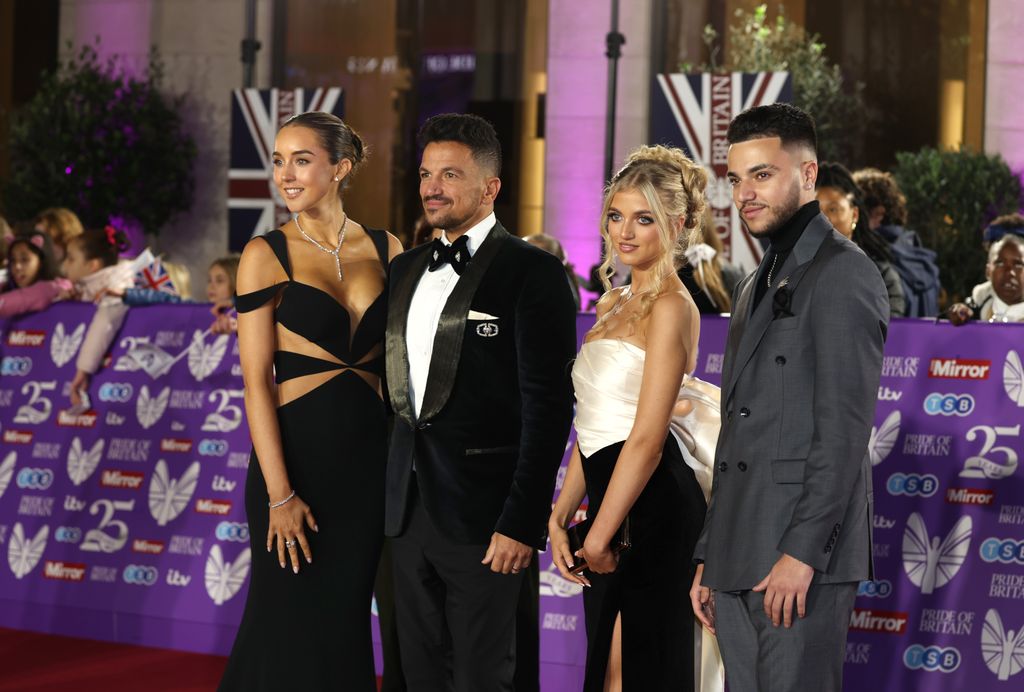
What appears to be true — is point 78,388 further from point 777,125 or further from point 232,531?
point 777,125

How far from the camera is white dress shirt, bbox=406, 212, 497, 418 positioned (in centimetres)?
354

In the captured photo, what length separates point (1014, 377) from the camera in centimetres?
485

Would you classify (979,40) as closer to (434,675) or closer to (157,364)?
(157,364)

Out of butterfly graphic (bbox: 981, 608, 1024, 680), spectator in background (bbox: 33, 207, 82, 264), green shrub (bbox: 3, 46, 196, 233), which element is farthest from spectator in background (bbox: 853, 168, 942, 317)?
green shrub (bbox: 3, 46, 196, 233)

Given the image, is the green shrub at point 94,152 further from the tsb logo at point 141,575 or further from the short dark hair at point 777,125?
the short dark hair at point 777,125

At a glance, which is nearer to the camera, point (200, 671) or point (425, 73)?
point (200, 671)

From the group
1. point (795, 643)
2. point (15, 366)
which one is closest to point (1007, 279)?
point (795, 643)

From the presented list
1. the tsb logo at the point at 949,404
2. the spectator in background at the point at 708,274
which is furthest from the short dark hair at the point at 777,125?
the spectator in background at the point at 708,274

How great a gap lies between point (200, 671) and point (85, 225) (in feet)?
27.8

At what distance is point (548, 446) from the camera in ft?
11.2

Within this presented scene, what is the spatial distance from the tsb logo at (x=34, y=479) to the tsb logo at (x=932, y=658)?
3999mm

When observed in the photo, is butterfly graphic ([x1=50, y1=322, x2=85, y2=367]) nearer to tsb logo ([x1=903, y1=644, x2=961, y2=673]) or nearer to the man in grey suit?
tsb logo ([x1=903, y1=644, x2=961, y2=673])

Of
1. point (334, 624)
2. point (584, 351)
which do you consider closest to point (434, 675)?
point (334, 624)

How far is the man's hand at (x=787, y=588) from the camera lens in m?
2.80
